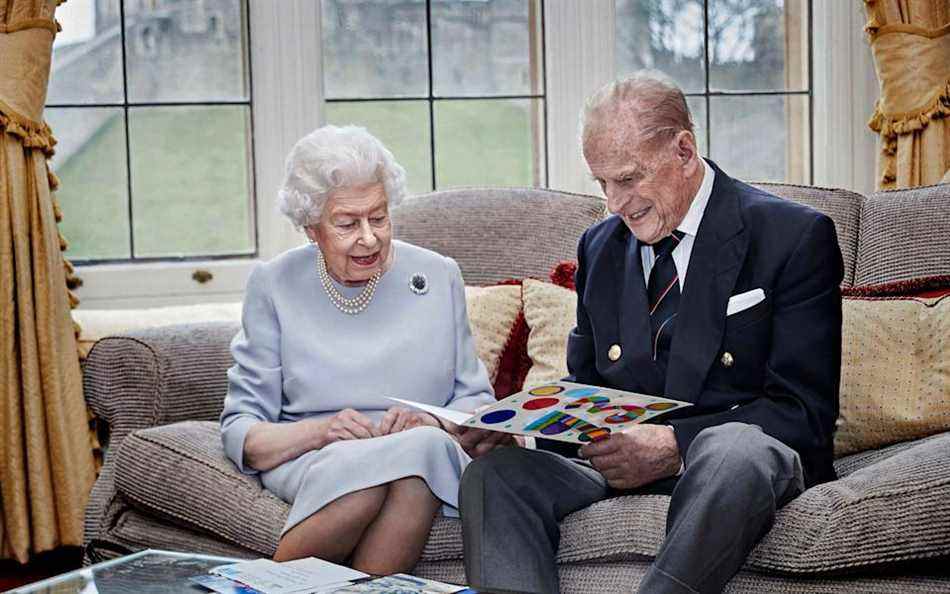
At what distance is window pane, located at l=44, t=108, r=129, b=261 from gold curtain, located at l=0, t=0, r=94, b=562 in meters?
0.33

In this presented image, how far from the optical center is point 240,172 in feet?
11.6

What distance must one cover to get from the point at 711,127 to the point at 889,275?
1.28 m

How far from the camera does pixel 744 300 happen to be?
1.98 metres

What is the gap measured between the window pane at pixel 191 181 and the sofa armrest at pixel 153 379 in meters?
0.96

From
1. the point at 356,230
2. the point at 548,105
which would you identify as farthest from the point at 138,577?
the point at 548,105

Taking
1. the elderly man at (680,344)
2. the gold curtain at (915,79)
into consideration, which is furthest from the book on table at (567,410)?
the gold curtain at (915,79)

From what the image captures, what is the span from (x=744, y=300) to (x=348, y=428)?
2.48ft

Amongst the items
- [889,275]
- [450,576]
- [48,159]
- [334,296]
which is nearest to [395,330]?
[334,296]

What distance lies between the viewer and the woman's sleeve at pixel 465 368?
232cm

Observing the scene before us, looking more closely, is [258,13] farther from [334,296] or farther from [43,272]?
[334,296]

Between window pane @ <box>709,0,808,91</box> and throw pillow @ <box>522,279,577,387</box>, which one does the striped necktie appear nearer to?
throw pillow @ <box>522,279,577,387</box>

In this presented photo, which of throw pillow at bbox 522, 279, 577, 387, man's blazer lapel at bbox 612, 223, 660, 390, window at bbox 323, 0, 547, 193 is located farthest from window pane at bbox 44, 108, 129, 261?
man's blazer lapel at bbox 612, 223, 660, 390

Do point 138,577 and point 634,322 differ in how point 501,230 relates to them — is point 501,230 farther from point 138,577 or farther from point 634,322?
point 138,577

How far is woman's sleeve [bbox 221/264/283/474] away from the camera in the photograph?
224cm
